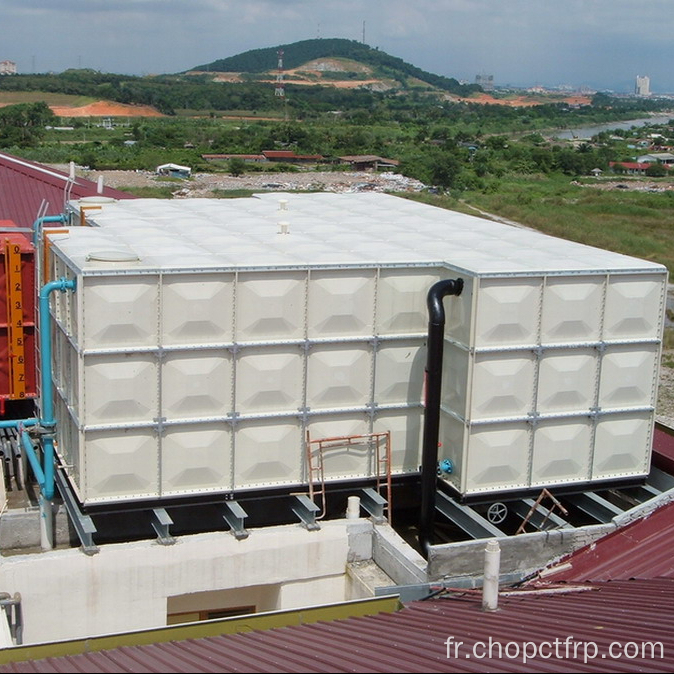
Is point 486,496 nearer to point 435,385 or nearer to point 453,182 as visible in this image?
point 435,385

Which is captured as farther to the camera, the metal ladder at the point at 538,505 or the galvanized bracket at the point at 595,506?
the galvanized bracket at the point at 595,506

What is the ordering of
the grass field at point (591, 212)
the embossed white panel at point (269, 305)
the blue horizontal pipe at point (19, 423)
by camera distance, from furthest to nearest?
the grass field at point (591, 212) < the blue horizontal pipe at point (19, 423) < the embossed white panel at point (269, 305)

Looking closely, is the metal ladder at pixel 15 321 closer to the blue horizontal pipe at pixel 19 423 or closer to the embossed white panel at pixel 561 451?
the blue horizontal pipe at pixel 19 423

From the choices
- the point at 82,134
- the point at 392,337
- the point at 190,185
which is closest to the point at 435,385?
the point at 392,337

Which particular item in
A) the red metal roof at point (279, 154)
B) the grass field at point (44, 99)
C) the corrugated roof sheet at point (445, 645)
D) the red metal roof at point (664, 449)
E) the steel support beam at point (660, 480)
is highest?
the grass field at point (44, 99)

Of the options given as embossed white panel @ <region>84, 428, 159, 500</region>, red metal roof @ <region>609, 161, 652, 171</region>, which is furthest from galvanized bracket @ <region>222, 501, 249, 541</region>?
red metal roof @ <region>609, 161, 652, 171</region>

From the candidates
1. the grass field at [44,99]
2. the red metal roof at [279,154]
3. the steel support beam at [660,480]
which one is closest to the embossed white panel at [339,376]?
the steel support beam at [660,480]

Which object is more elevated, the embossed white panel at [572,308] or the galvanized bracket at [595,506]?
the embossed white panel at [572,308]

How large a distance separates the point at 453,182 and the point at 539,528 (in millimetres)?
83832

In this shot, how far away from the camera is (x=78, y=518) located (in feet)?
38.0

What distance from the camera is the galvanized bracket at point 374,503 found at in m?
12.4

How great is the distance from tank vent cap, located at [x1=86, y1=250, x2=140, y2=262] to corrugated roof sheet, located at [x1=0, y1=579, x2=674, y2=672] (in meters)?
4.56

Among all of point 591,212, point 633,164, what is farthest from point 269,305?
point 633,164

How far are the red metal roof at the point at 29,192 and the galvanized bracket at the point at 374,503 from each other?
1294 centimetres
